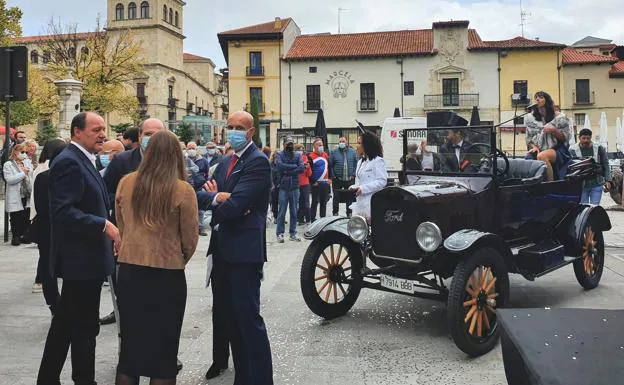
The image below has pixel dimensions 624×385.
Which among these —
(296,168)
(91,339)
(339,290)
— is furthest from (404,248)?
(296,168)

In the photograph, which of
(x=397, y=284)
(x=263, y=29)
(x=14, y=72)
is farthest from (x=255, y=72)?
(x=397, y=284)

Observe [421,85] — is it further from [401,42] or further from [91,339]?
[91,339]

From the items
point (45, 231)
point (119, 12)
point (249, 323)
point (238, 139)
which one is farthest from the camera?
point (119, 12)

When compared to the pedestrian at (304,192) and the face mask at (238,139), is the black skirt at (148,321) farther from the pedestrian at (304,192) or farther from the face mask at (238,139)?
the pedestrian at (304,192)

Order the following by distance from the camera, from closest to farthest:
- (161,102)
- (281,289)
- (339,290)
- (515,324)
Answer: (515,324) → (339,290) → (281,289) → (161,102)

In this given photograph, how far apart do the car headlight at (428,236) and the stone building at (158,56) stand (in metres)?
64.9

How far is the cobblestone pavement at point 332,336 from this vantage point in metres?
4.52

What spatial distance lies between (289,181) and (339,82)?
35782 mm

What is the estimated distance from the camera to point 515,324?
211 centimetres

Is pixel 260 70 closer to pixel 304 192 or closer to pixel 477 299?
pixel 304 192

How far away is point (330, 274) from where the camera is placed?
6055mm

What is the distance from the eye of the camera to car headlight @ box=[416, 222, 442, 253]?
5.24m

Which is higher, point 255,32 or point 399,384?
point 255,32

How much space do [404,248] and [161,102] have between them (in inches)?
2754
